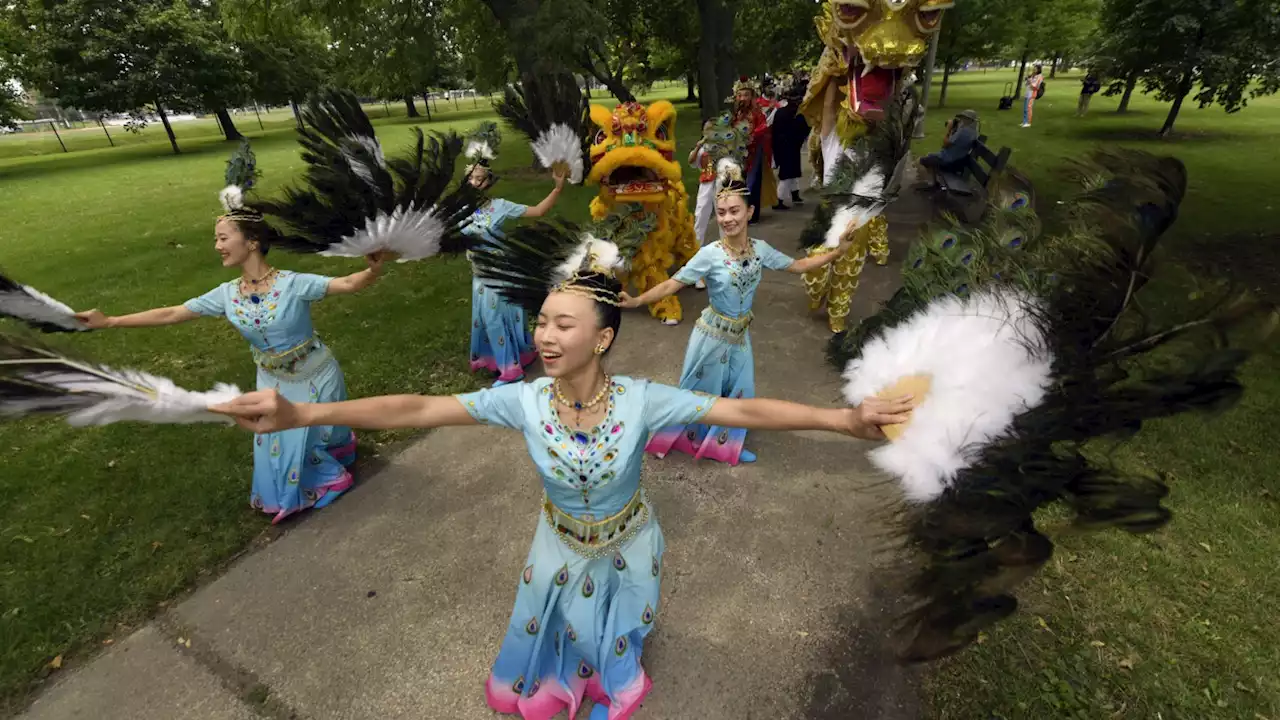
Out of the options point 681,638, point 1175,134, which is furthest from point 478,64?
point 1175,134

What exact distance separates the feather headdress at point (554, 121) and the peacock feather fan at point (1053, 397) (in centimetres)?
461

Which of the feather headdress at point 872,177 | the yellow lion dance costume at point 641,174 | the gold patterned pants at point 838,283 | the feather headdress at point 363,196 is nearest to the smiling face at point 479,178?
the yellow lion dance costume at point 641,174

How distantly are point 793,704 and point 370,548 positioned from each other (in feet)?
9.00

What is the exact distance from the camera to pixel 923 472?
5.60ft

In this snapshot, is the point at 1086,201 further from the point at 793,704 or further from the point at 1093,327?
the point at 793,704

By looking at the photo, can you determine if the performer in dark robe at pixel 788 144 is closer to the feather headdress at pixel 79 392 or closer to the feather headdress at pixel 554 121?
the feather headdress at pixel 554 121

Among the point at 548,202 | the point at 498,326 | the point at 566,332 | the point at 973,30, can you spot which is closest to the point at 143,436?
the point at 498,326

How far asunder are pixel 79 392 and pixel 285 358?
7.50 feet

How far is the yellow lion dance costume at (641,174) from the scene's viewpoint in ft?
19.6

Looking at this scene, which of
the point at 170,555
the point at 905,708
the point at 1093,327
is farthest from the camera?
the point at 170,555

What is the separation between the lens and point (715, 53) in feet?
54.9

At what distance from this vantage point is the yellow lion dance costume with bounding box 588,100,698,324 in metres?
5.98

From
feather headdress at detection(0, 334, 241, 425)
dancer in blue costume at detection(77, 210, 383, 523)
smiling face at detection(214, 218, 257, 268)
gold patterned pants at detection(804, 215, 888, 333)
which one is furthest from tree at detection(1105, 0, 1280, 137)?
feather headdress at detection(0, 334, 241, 425)

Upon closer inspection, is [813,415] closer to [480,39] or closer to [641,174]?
[641,174]
